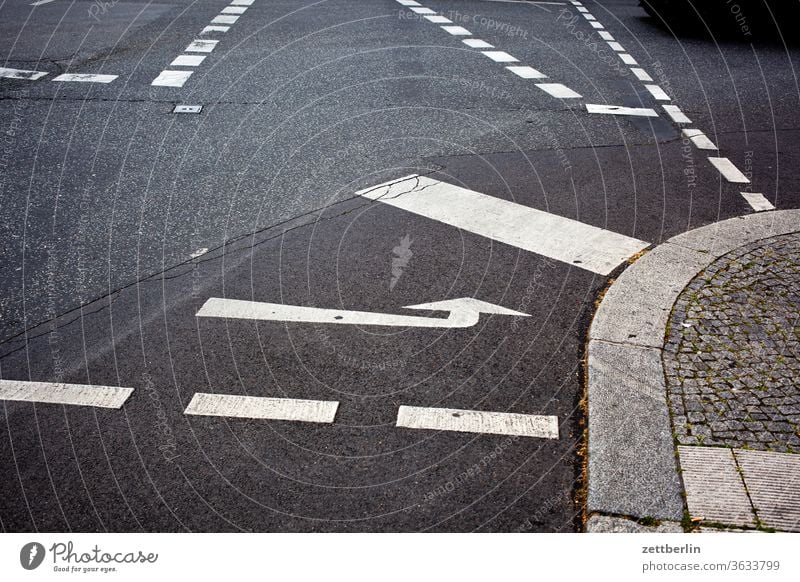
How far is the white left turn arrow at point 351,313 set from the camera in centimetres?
561

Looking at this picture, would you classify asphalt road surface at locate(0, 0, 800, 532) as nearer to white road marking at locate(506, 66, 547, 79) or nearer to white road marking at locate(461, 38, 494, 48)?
white road marking at locate(506, 66, 547, 79)

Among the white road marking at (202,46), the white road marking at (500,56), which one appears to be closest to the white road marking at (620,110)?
the white road marking at (500,56)

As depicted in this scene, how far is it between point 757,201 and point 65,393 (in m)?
5.72

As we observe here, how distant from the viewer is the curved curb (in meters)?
3.98

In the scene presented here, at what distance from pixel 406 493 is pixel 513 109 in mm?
6832

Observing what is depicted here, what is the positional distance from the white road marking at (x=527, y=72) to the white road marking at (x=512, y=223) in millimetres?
4037

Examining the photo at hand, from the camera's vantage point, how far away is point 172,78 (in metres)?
11.1

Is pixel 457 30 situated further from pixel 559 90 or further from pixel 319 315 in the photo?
pixel 319 315

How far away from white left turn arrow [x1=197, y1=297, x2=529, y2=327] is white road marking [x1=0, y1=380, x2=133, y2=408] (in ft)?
3.22

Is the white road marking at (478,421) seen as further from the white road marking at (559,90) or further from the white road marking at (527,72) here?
the white road marking at (527,72)

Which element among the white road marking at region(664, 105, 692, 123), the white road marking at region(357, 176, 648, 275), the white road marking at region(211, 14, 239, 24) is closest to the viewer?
the white road marking at region(357, 176, 648, 275)

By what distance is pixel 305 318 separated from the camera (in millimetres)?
5648

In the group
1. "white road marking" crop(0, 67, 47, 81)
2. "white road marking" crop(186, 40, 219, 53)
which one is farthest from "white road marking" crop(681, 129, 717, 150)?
"white road marking" crop(0, 67, 47, 81)

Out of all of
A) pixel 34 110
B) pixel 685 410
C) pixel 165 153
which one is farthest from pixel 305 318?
pixel 34 110
